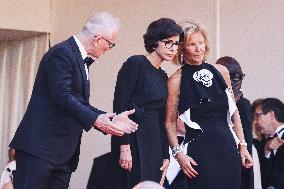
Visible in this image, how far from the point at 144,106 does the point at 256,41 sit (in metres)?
2.60

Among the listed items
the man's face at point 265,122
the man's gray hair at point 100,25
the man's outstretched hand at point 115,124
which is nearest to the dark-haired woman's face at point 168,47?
the man's gray hair at point 100,25

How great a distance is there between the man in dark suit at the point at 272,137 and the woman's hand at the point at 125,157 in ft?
5.61

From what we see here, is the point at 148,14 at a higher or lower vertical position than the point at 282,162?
higher

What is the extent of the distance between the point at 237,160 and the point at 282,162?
1309 mm

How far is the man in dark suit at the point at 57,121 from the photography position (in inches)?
129

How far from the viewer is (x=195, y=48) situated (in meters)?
3.92

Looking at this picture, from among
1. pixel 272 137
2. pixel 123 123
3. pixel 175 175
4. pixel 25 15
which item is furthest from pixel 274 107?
pixel 25 15

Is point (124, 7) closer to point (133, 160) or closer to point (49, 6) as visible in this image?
point (49, 6)

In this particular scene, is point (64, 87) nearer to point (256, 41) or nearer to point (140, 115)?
point (140, 115)

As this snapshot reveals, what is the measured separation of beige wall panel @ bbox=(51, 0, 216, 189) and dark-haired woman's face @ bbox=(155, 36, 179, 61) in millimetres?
2591

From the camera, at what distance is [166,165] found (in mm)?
3855

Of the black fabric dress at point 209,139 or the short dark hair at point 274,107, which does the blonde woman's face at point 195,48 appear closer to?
the black fabric dress at point 209,139

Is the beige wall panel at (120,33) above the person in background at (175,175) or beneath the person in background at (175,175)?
above

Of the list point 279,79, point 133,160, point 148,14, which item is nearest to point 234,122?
point 133,160
